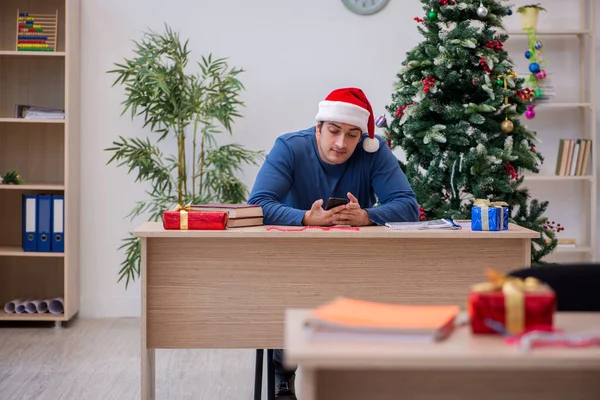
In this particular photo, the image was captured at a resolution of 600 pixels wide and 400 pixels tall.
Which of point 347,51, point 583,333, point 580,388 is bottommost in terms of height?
point 580,388

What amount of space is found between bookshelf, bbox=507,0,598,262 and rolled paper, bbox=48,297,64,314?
117 inches

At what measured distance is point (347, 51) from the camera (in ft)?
16.2

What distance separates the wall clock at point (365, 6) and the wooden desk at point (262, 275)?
8.29 feet

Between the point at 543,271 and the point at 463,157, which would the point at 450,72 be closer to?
the point at 463,157

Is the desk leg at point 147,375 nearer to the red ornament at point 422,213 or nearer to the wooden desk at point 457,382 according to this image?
the wooden desk at point 457,382

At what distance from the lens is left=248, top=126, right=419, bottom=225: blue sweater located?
3117 millimetres

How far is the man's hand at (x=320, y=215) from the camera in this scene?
2.86 meters

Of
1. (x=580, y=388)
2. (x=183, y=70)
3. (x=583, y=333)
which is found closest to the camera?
(x=583, y=333)

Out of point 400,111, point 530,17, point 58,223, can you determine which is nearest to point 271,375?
point 400,111

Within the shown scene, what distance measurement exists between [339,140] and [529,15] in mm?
2351

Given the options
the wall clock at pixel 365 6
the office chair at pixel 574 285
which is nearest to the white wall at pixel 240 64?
the wall clock at pixel 365 6

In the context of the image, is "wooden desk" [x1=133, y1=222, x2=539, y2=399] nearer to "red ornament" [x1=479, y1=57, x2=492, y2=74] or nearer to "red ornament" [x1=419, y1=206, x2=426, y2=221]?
"red ornament" [x1=419, y1=206, x2=426, y2=221]

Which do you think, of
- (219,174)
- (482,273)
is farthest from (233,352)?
(482,273)

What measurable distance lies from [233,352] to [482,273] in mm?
1807
